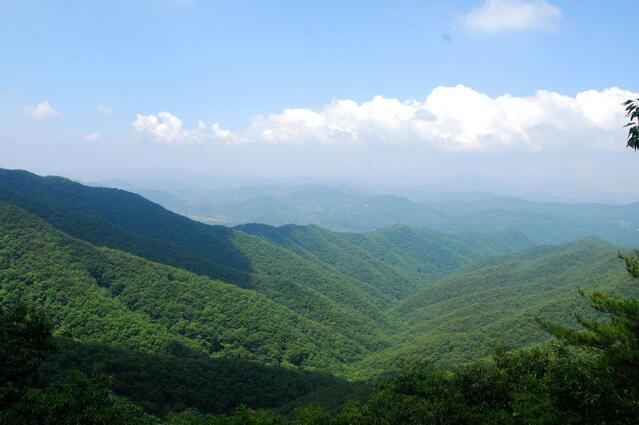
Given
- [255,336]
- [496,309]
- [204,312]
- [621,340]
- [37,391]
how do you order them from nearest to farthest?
[621,340] < [37,391] < [204,312] < [255,336] < [496,309]

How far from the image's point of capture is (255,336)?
319ft

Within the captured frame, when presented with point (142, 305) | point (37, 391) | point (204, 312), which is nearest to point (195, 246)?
point (204, 312)

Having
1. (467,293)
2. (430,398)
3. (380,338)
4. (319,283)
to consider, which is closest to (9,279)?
(430,398)

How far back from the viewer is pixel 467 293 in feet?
618

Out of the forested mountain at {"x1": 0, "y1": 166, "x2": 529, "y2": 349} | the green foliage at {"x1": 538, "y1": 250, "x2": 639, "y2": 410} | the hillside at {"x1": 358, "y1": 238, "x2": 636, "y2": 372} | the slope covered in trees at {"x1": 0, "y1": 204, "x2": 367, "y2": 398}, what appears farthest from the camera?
the forested mountain at {"x1": 0, "y1": 166, "x2": 529, "y2": 349}

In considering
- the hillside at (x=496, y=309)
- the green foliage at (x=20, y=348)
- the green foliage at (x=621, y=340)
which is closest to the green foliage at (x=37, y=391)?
the green foliage at (x=20, y=348)

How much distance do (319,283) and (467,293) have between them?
68626 mm

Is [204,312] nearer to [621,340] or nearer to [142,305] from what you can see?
[142,305]

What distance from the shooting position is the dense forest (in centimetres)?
1845

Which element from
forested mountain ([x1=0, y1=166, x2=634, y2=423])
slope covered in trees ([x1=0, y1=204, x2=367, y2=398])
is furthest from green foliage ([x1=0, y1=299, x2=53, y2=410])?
slope covered in trees ([x1=0, y1=204, x2=367, y2=398])

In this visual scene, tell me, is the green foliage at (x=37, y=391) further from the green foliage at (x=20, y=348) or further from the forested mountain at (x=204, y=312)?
the forested mountain at (x=204, y=312)

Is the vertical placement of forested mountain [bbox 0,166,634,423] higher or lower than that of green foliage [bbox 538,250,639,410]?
lower

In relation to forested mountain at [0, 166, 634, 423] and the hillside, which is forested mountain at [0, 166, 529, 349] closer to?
forested mountain at [0, 166, 634, 423]

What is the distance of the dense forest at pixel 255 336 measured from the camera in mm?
18453
